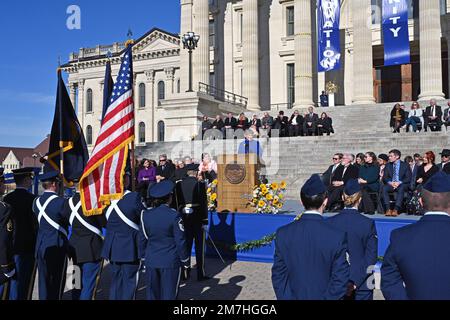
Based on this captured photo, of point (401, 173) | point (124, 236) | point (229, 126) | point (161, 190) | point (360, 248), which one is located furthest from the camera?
point (229, 126)

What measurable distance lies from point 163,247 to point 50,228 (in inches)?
69.3

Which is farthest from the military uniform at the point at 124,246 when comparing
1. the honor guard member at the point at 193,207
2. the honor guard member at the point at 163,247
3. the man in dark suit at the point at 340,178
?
the man in dark suit at the point at 340,178

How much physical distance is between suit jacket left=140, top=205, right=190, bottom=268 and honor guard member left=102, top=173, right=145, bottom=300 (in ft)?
0.85

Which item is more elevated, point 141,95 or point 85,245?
point 141,95

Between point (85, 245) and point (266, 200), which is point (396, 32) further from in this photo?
point (85, 245)

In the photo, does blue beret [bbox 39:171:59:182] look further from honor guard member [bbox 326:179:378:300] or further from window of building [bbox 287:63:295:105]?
window of building [bbox 287:63:295:105]

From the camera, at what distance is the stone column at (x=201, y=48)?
33312 millimetres

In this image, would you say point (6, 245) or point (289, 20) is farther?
point (289, 20)

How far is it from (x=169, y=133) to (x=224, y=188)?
53.2 ft

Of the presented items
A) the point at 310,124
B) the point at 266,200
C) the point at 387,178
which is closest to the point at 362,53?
the point at 310,124

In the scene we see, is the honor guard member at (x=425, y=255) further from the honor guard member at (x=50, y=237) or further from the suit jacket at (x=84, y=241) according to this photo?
the honor guard member at (x=50, y=237)

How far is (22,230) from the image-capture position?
641 centimetres

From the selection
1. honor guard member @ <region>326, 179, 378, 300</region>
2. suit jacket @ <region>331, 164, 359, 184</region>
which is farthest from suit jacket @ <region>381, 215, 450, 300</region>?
suit jacket @ <region>331, 164, 359, 184</region>
